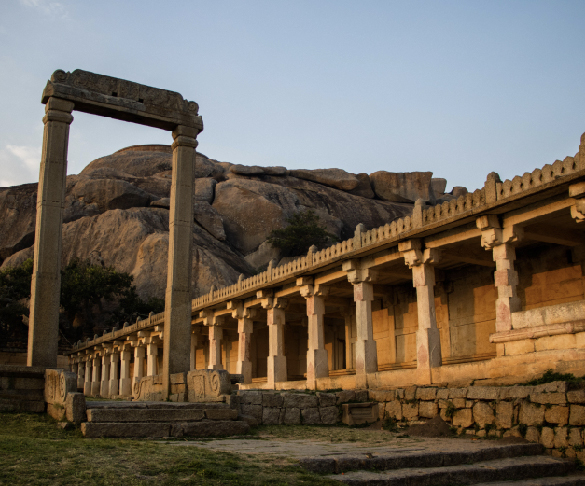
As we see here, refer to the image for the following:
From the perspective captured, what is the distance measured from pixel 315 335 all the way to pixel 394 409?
23.5 feet

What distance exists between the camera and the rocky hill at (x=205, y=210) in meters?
46.5

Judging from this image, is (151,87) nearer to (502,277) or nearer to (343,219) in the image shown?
(502,277)

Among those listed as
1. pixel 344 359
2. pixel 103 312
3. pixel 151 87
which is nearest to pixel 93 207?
pixel 103 312

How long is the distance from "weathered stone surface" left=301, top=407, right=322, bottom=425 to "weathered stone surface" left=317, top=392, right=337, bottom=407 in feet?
0.79

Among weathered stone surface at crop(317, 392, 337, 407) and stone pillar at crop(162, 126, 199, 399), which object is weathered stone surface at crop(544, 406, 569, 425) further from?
stone pillar at crop(162, 126, 199, 399)

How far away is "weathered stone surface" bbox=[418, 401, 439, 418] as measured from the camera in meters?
11.5

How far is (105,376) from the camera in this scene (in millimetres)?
38188

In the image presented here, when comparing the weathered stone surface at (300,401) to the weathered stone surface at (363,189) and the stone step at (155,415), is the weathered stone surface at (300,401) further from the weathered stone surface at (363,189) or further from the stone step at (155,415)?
the weathered stone surface at (363,189)

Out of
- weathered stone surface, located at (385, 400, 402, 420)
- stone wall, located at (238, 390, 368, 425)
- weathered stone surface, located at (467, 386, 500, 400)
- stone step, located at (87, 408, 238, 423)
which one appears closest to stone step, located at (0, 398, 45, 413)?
stone step, located at (87, 408, 238, 423)

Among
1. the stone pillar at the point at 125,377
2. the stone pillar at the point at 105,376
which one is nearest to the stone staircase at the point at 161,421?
the stone pillar at the point at 125,377

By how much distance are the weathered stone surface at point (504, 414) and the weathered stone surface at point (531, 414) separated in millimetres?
203

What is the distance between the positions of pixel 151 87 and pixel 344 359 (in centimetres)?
1656

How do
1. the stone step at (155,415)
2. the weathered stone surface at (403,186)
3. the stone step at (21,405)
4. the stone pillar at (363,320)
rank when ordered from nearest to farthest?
the stone step at (155,415), the stone step at (21,405), the stone pillar at (363,320), the weathered stone surface at (403,186)

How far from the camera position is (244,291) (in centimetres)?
2281
